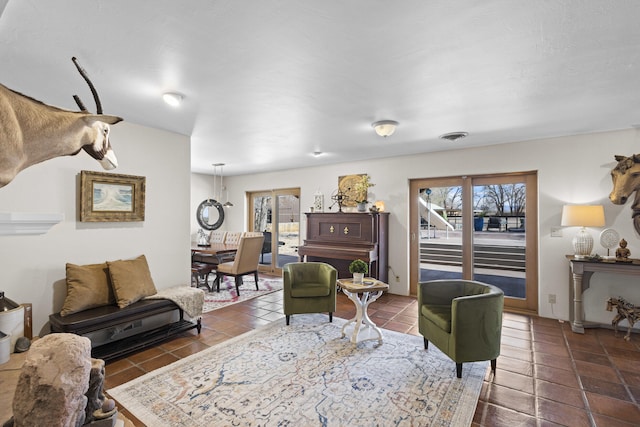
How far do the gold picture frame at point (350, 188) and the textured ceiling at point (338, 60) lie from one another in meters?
2.18

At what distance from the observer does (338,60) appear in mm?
2068

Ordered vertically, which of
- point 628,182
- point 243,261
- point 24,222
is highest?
point 628,182

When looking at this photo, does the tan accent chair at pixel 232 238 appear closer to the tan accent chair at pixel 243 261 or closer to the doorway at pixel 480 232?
the tan accent chair at pixel 243 261

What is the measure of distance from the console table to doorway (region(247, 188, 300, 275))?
477 cm

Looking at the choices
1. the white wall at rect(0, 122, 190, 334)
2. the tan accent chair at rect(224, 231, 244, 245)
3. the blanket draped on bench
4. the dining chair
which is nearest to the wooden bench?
the blanket draped on bench

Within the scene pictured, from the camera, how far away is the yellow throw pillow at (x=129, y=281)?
2.98 meters

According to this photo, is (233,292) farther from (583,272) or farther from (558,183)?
(558,183)

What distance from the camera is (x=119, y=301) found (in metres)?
2.94

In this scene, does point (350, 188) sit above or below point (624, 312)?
above

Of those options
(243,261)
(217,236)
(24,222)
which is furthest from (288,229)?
(24,222)

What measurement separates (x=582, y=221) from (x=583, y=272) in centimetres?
62

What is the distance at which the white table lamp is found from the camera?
3.49 meters

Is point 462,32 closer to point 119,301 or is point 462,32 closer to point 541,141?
point 541,141

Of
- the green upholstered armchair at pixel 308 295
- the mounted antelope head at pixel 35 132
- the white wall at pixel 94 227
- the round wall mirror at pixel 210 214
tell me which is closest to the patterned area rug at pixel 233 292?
the white wall at pixel 94 227
